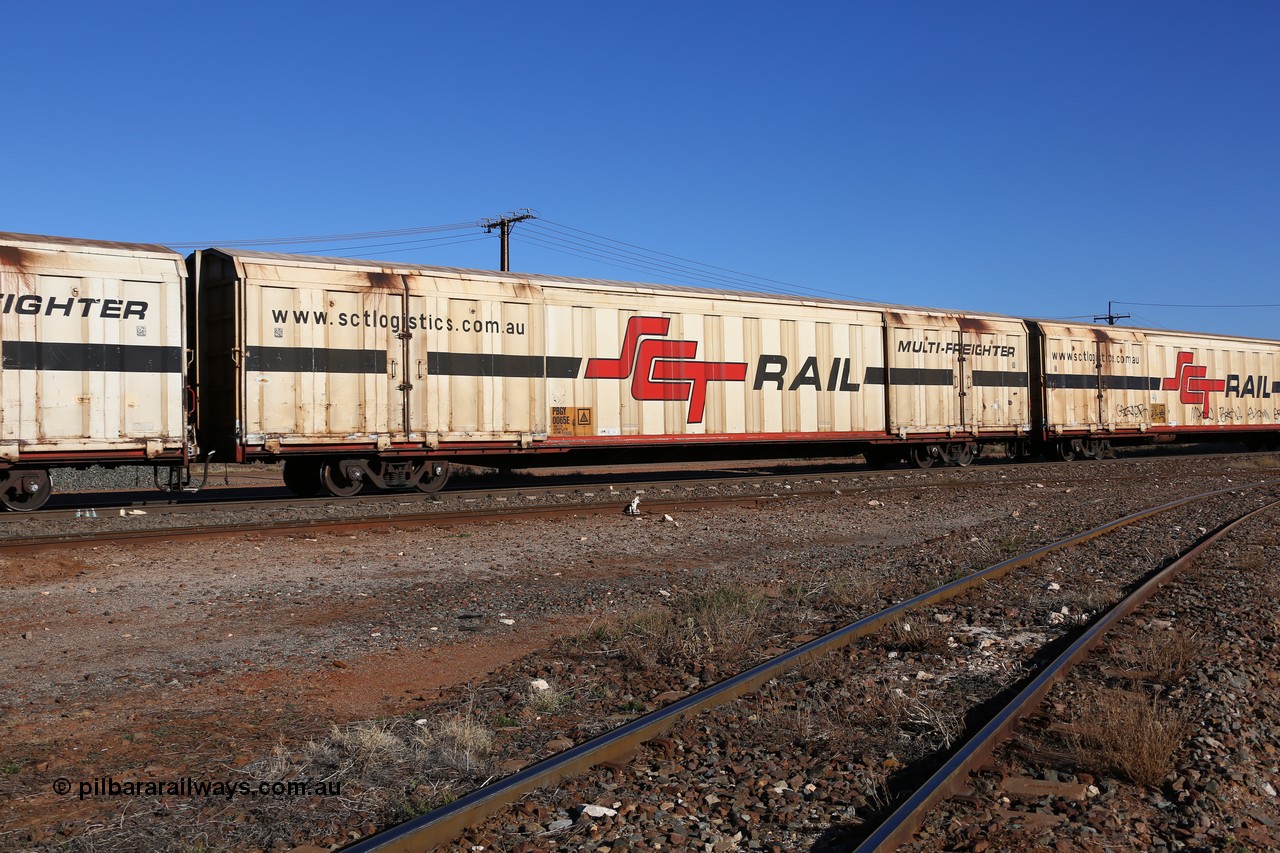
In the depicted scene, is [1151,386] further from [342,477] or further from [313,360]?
[313,360]

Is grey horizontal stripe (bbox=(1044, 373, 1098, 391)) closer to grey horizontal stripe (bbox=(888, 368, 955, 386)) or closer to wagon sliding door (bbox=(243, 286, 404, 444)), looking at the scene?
grey horizontal stripe (bbox=(888, 368, 955, 386))

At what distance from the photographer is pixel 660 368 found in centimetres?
1723

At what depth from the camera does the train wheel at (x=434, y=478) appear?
614 inches

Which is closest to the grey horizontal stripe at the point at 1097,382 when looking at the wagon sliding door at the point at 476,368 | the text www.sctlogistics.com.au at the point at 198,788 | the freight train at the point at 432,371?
the freight train at the point at 432,371

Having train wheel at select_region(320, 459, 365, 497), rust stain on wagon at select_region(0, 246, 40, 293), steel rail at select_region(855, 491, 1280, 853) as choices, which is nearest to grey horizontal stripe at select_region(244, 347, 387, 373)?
train wheel at select_region(320, 459, 365, 497)

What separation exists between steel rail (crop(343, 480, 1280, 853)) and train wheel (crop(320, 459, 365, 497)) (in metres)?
9.83

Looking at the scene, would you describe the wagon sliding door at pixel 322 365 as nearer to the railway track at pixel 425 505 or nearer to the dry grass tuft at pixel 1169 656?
the railway track at pixel 425 505

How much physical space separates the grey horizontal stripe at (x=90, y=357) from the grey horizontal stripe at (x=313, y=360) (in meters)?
1.04

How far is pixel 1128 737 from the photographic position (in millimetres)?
4230

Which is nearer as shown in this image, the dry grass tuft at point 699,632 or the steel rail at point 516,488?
the dry grass tuft at point 699,632

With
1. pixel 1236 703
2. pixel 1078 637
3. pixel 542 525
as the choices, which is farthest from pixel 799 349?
pixel 1236 703

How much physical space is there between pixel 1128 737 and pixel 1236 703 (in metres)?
1.31

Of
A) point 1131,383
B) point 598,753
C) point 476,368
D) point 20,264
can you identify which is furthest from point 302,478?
point 1131,383

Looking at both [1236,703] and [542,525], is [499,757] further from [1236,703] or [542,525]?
[542,525]
